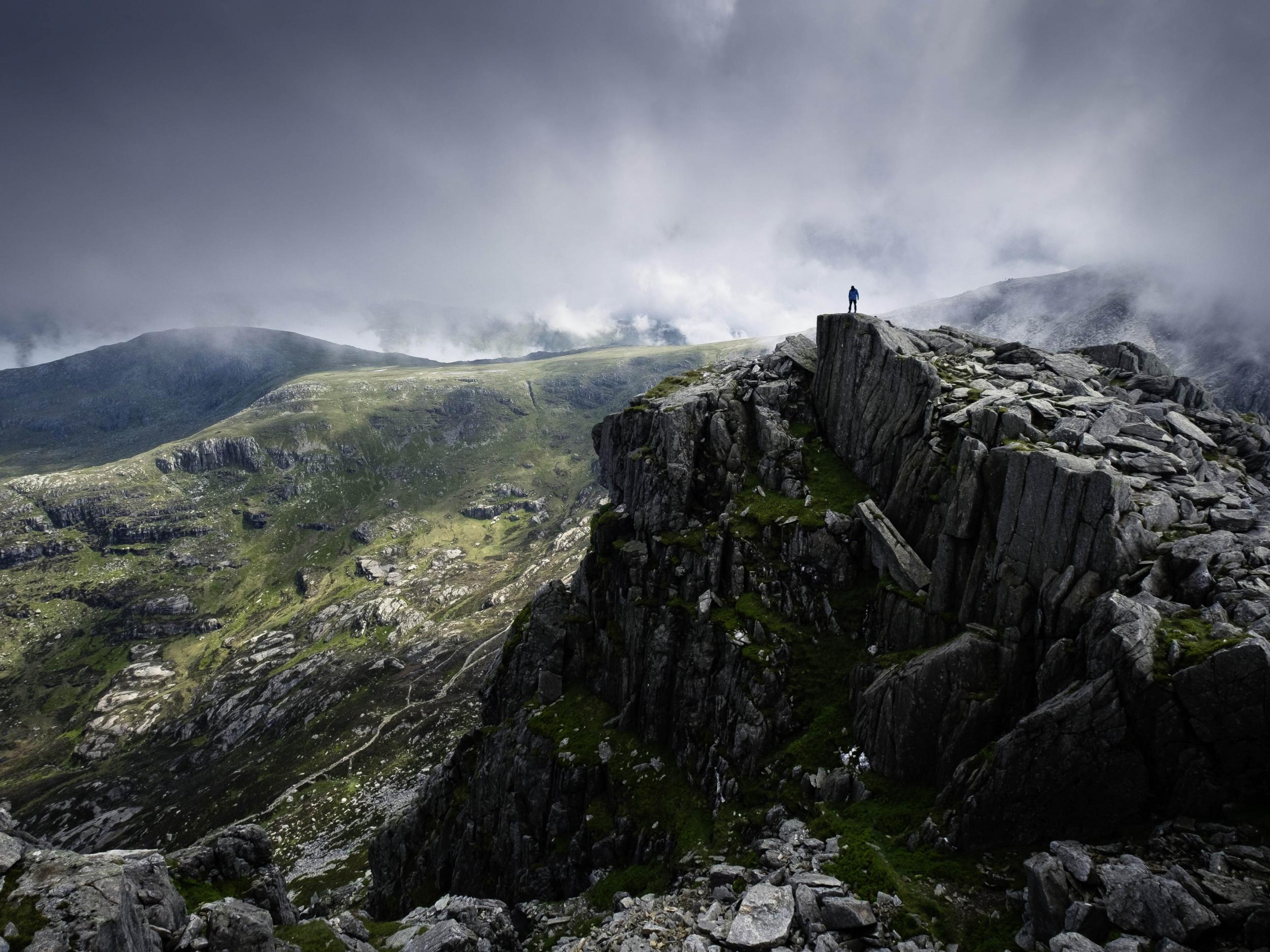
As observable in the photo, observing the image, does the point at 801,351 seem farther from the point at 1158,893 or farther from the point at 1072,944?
the point at 1072,944

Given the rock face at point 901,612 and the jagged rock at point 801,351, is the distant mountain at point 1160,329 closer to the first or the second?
the jagged rock at point 801,351

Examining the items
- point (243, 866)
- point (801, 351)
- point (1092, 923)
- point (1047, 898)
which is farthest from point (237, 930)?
point (801, 351)

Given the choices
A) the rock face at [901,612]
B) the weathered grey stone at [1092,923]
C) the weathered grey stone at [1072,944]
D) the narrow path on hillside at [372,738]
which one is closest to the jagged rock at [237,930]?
the rock face at [901,612]

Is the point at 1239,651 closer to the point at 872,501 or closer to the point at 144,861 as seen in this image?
the point at 872,501

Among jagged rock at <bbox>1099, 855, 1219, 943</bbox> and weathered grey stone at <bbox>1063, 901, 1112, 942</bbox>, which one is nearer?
jagged rock at <bbox>1099, 855, 1219, 943</bbox>

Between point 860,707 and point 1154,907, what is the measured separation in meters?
15.5

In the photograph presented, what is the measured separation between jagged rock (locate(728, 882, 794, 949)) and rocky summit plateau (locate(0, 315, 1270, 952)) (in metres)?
0.12

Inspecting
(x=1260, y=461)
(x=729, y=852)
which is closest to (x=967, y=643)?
(x=729, y=852)

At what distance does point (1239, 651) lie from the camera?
14.9 m

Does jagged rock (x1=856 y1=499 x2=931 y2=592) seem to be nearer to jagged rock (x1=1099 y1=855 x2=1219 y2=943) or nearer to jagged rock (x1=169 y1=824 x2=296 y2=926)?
jagged rock (x1=1099 y1=855 x2=1219 y2=943)

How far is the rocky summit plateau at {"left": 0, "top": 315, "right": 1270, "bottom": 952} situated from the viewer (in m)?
15.4

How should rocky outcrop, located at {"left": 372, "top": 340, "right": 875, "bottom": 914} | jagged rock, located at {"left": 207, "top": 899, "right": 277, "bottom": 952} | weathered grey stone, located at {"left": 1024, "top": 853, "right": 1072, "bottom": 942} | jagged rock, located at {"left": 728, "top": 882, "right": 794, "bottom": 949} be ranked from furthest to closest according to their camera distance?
1. rocky outcrop, located at {"left": 372, "top": 340, "right": 875, "bottom": 914}
2. jagged rock, located at {"left": 207, "top": 899, "right": 277, "bottom": 952}
3. jagged rock, located at {"left": 728, "top": 882, "right": 794, "bottom": 949}
4. weathered grey stone, located at {"left": 1024, "top": 853, "right": 1072, "bottom": 942}

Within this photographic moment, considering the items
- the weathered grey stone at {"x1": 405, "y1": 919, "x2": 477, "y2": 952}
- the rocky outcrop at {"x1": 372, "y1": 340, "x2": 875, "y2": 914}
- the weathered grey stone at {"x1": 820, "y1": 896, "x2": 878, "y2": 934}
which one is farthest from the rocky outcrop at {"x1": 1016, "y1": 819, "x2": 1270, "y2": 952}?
the weathered grey stone at {"x1": 405, "y1": 919, "x2": 477, "y2": 952}

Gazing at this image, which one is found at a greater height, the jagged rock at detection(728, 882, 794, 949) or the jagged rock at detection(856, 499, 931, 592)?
the jagged rock at detection(856, 499, 931, 592)
